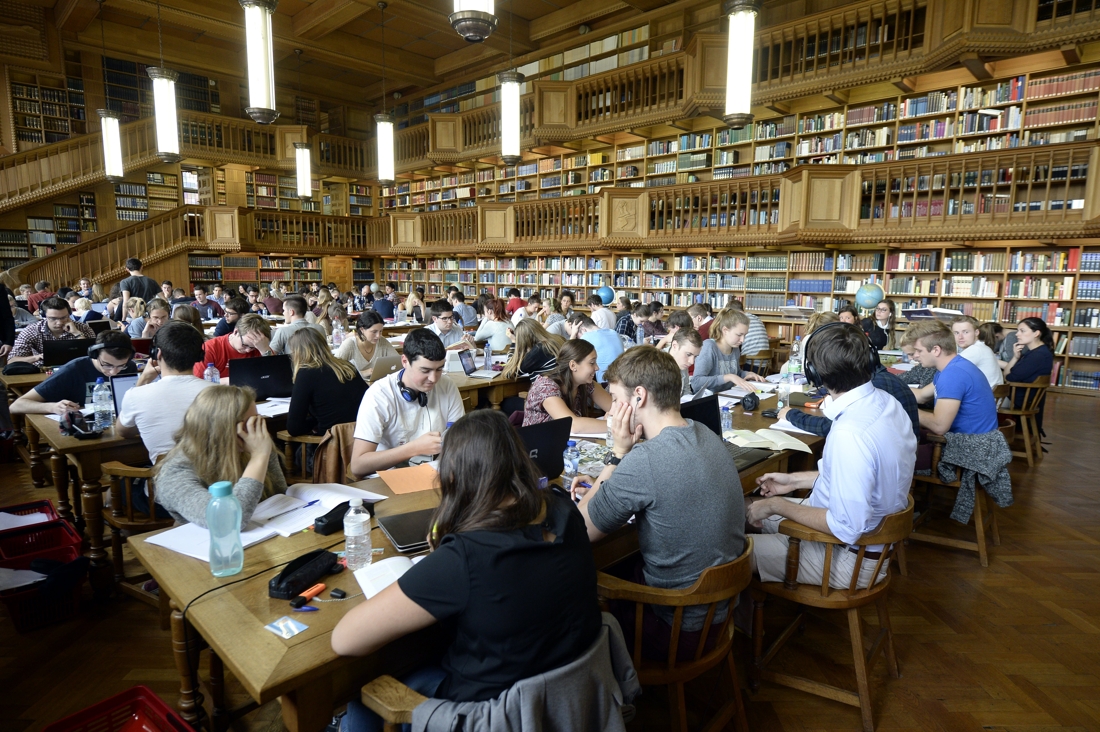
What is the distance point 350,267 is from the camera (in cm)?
1545

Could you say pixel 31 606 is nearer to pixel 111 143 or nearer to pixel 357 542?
pixel 357 542

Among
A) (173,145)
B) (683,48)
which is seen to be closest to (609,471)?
(173,145)

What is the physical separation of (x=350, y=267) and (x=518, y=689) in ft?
50.7

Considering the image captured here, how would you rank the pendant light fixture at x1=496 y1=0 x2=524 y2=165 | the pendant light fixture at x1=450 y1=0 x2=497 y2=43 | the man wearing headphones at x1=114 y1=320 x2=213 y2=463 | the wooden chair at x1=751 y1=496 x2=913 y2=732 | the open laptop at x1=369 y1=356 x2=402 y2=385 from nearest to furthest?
the wooden chair at x1=751 y1=496 x2=913 y2=732
the man wearing headphones at x1=114 y1=320 x2=213 y2=463
the pendant light fixture at x1=450 y1=0 x2=497 y2=43
the open laptop at x1=369 y1=356 x2=402 y2=385
the pendant light fixture at x1=496 y1=0 x2=524 y2=165

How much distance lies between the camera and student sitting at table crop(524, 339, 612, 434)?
2.88 meters

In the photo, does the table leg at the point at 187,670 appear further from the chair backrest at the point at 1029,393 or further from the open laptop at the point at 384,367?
the chair backrest at the point at 1029,393

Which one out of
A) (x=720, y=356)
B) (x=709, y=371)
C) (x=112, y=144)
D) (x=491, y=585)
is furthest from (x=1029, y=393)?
(x=112, y=144)

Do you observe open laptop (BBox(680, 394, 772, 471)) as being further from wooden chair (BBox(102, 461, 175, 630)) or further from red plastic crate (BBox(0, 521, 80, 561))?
red plastic crate (BBox(0, 521, 80, 561))

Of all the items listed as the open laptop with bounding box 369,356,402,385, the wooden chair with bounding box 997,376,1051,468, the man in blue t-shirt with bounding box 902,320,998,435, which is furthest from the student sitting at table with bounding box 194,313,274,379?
the wooden chair with bounding box 997,376,1051,468

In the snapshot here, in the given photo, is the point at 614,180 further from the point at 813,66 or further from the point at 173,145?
the point at 173,145

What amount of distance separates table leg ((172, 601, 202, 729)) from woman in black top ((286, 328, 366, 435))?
1.62 m

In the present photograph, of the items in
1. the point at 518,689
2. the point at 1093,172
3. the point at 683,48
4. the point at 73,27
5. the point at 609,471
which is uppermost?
the point at 73,27

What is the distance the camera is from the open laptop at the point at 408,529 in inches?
65.4

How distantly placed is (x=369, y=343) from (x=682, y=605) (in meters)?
3.93
